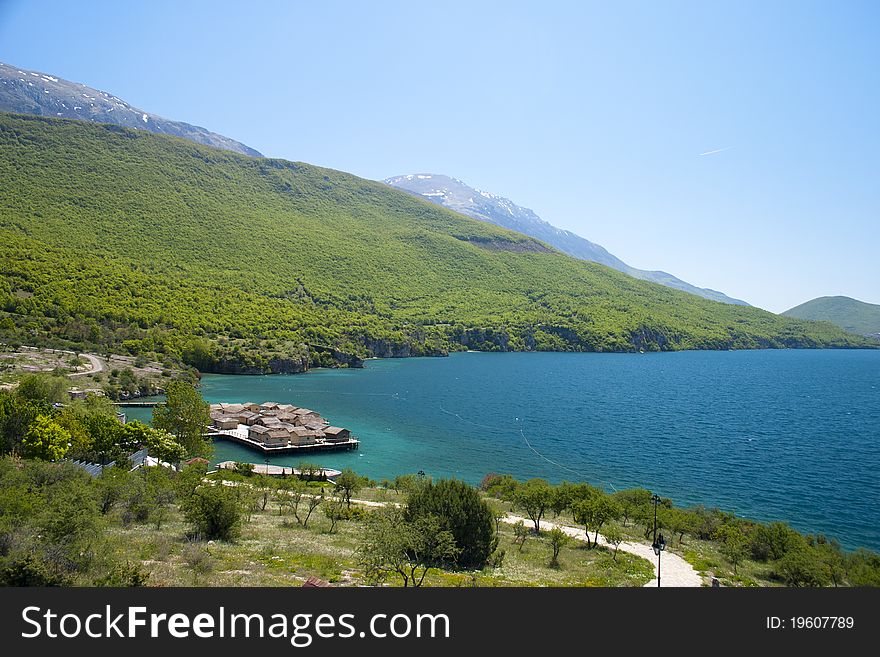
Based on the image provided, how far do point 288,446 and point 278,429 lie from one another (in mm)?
3130

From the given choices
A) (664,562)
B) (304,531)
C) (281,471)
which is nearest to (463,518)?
(304,531)

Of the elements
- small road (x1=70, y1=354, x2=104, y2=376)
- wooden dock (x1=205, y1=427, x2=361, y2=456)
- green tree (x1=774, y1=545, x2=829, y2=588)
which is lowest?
wooden dock (x1=205, y1=427, x2=361, y2=456)

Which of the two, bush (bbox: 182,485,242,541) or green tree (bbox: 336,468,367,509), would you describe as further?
green tree (bbox: 336,468,367,509)

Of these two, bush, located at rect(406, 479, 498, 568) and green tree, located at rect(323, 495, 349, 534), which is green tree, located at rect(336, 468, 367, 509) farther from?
bush, located at rect(406, 479, 498, 568)

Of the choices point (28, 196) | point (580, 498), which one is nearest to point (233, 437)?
point (580, 498)

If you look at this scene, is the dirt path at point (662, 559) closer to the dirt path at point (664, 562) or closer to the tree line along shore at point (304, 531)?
the dirt path at point (664, 562)

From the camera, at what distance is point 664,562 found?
29.4 metres

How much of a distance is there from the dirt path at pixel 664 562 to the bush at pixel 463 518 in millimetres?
7671

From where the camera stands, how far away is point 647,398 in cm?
9994

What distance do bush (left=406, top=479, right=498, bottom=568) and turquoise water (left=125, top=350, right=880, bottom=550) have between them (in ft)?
83.1

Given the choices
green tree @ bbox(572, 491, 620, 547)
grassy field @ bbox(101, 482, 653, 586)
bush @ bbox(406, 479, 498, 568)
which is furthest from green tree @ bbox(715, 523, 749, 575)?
bush @ bbox(406, 479, 498, 568)

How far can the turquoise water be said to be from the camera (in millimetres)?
50250
